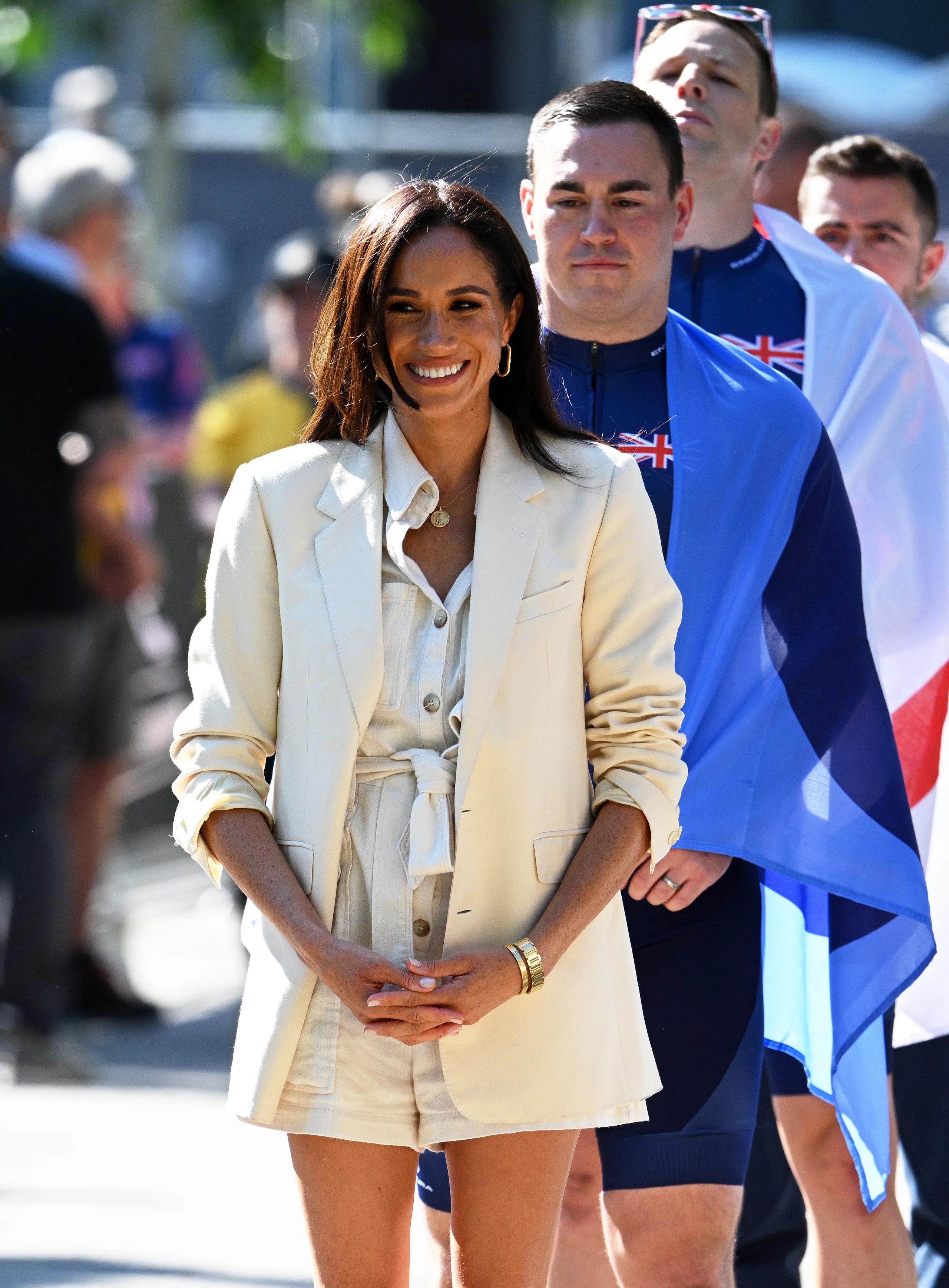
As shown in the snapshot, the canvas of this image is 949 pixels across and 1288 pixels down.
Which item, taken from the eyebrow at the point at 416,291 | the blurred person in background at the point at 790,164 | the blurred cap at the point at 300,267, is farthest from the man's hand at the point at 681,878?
the blurred cap at the point at 300,267

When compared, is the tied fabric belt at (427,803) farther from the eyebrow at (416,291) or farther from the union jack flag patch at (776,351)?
the union jack flag patch at (776,351)

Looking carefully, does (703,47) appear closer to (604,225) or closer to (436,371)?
(604,225)

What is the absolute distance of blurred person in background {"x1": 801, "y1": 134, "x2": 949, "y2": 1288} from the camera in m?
4.84

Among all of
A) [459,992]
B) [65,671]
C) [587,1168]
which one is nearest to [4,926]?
[65,671]

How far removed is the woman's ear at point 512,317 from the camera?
10.3ft

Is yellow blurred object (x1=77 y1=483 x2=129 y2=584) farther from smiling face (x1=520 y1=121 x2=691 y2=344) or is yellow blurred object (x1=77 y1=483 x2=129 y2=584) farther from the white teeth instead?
the white teeth

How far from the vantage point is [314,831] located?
9.64 feet

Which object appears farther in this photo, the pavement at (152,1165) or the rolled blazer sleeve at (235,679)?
the pavement at (152,1165)

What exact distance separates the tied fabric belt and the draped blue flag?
0.79 m

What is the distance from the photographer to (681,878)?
3.61 metres

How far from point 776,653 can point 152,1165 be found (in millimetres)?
2877

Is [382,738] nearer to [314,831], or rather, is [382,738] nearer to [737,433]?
[314,831]

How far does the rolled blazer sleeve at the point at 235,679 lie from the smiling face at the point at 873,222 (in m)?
2.31

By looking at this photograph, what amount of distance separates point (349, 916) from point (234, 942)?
5.89 metres
